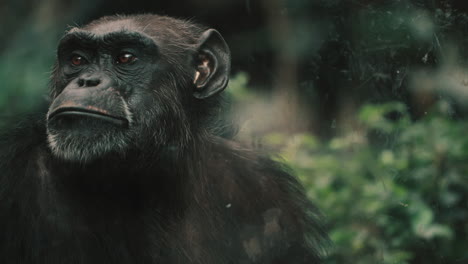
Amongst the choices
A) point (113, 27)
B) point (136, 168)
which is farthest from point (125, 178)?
point (113, 27)

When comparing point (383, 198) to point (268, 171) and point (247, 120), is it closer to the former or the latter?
point (268, 171)

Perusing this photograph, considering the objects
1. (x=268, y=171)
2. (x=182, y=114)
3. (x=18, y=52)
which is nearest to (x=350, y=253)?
(x=268, y=171)

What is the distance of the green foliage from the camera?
2283 millimetres

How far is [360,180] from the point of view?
2543 mm

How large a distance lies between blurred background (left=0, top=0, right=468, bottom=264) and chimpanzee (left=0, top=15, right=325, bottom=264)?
17 centimetres

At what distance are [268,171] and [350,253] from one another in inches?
18.9

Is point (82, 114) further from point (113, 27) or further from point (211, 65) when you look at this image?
point (211, 65)

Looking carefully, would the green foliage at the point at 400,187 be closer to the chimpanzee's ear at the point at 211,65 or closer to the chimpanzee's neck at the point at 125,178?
the chimpanzee's ear at the point at 211,65

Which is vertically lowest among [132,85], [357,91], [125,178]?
[125,178]

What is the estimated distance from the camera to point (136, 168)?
2.03 metres

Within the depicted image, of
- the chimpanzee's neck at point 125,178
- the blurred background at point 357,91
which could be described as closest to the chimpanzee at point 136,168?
the chimpanzee's neck at point 125,178

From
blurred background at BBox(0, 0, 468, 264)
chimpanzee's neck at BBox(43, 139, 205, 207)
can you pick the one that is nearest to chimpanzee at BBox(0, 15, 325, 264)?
chimpanzee's neck at BBox(43, 139, 205, 207)

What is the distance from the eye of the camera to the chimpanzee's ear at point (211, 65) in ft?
7.43

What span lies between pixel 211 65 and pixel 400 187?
0.92 metres
